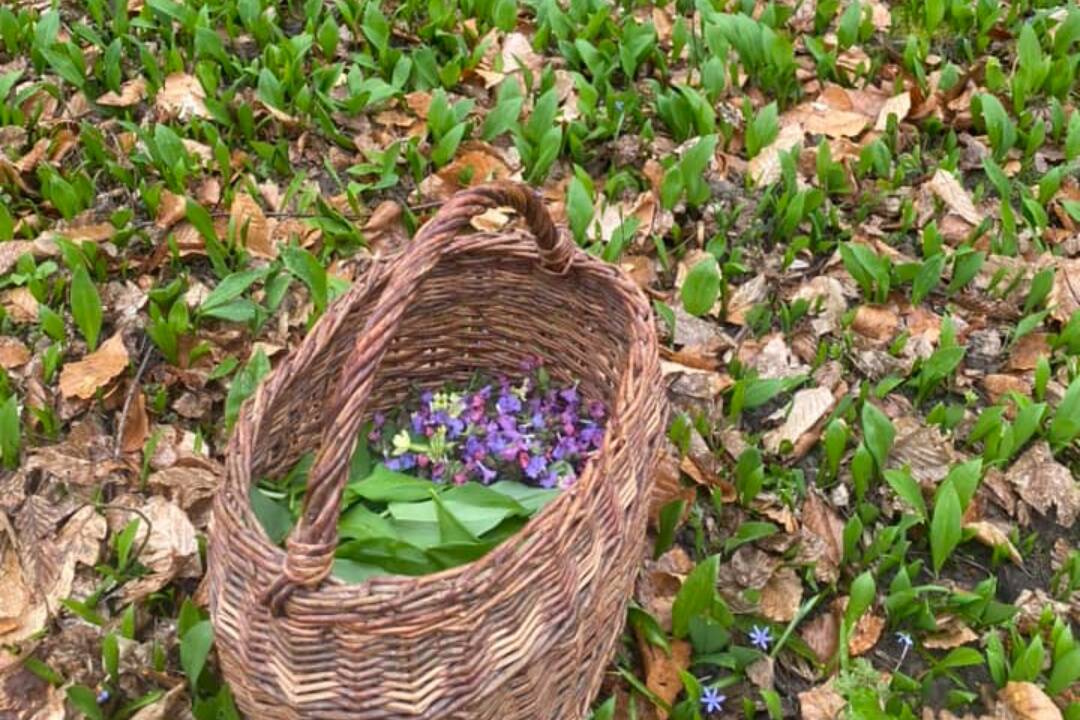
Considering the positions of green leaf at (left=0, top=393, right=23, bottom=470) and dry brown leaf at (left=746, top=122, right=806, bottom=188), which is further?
dry brown leaf at (left=746, top=122, right=806, bottom=188)

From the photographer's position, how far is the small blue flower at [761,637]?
84.4 inches

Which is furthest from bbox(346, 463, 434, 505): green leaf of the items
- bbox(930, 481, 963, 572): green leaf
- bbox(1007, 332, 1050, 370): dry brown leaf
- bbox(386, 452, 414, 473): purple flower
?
bbox(1007, 332, 1050, 370): dry brown leaf

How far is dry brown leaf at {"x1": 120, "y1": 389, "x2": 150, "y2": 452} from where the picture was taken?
8.14 ft

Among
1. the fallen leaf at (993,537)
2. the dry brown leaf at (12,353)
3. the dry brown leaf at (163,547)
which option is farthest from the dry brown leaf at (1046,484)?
the dry brown leaf at (12,353)

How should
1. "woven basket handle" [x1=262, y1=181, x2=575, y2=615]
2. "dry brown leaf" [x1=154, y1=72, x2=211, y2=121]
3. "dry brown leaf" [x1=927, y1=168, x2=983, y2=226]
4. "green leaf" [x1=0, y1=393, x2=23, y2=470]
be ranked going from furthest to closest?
"dry brown leaf" [x1=154, y1=72, x2=211, y2=121]
"dry brown leaf" [x1=927, y1=168, x2=983, y2=226]
"green leaf" [x1=0, y1=393, x2=23, y2=470]
"woven basket handle" [x1=262, y1=181, x2=575, y2=615]

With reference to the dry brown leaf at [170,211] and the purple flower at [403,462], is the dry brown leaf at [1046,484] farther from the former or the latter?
the dry brown leaf at [170,211]

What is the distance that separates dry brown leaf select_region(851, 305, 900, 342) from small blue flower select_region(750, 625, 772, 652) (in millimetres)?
896

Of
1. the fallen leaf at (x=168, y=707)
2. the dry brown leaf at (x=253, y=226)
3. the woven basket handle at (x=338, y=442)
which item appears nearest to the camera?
the woven basket handle at (x=338, y=442)

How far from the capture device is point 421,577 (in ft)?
5.13

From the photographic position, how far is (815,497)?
241 cm

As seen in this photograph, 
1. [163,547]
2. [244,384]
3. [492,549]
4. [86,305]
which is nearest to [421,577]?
[492,549]

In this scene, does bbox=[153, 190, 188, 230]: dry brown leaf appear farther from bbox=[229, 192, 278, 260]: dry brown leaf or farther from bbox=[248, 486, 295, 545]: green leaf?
bbox=[248, 486, 295, 545]: green leaf

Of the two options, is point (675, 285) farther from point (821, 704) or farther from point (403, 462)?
point (821, 704)

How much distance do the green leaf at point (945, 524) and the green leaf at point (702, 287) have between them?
2.35 feet
